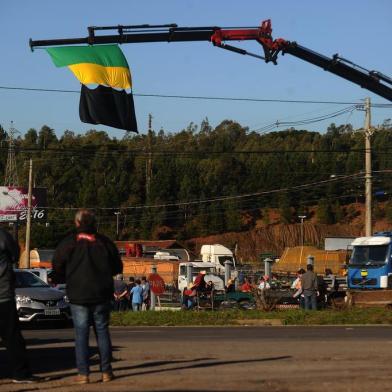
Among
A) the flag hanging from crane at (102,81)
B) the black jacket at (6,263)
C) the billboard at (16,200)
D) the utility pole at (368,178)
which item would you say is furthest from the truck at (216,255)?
the black jacket at (6,263)

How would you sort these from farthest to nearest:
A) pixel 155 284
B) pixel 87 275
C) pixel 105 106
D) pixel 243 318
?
pixel 155 284, pixel 105 106, pixel 243 318, pixel 87 275

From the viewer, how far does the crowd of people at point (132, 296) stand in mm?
30531

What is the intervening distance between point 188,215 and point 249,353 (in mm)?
88655

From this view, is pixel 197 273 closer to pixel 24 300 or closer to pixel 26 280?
pixel 26 280

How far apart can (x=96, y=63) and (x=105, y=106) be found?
1400 mm

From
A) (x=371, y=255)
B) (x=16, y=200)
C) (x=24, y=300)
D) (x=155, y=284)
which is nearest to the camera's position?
(x=24, y=300)

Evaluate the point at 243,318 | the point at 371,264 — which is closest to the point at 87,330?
the point at 243,318

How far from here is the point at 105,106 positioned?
23109 millimetres

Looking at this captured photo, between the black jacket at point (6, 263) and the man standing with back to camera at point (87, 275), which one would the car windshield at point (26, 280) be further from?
the man standing with back to camera at point (87, 275)

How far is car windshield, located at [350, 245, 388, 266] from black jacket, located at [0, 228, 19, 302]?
31.7 meters

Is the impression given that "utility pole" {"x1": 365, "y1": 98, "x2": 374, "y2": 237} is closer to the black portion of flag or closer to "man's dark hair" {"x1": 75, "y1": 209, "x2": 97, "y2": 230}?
the black portion of flag

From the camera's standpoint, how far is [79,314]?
8781 millimetres

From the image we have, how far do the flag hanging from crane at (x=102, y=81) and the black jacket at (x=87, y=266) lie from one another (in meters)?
14.4

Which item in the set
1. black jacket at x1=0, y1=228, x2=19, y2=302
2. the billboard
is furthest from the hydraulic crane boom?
the billboard
